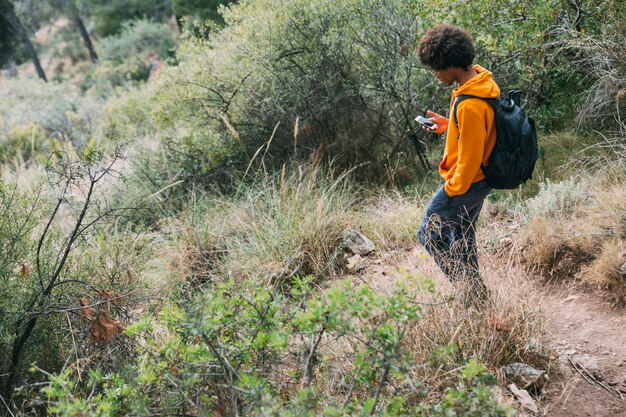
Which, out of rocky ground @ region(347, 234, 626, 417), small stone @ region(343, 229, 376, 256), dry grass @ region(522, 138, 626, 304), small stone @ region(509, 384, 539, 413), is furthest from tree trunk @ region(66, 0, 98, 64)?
small stone @ region(509, 384, 539, 413)

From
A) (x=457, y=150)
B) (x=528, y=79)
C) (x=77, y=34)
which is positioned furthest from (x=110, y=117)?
(x=77, y=34)

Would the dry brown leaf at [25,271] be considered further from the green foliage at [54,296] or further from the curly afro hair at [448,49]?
the curly afro hair at [448,49]

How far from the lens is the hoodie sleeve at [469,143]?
10.7 ft

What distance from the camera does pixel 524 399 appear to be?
123 inches

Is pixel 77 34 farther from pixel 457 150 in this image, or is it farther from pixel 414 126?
pixel 457 150

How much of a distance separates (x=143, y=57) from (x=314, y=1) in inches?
739

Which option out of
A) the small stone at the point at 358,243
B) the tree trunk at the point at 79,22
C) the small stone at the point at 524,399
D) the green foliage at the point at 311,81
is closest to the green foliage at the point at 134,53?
the tree trunk at the point at 79,22

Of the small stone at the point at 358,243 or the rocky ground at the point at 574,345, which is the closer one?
the rocky ground at the point at 574,345

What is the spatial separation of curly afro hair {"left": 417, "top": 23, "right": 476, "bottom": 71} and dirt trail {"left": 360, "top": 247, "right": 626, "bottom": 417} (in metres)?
1.24

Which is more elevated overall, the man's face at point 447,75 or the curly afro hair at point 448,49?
the curly afro hair at point 448,49

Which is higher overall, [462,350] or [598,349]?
[462,350]

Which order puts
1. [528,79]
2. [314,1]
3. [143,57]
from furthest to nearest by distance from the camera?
[143,57] < [314,1] < [528,79]

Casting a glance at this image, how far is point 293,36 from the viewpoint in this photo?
23.7ft

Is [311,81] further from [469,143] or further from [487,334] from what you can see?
[487,334]
